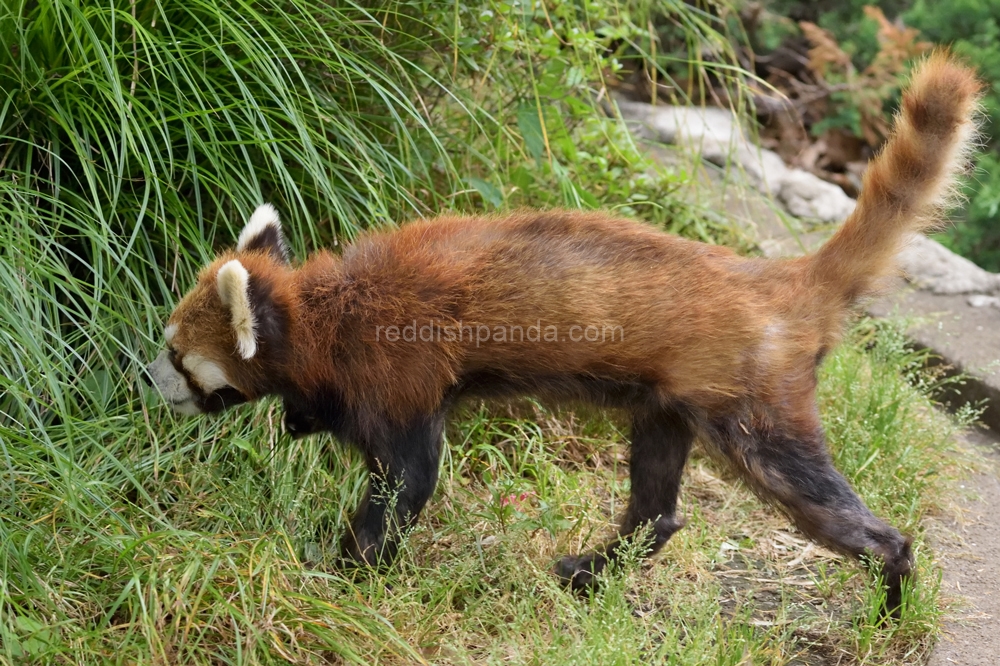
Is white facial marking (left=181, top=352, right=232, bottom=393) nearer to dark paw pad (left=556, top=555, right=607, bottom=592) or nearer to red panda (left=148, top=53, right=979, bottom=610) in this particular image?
red panda (left=148, top=53, right=979, bottom=610)

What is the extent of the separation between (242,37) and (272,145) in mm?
432

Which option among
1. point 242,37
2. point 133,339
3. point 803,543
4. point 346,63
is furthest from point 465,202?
point 803,543

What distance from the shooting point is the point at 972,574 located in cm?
390

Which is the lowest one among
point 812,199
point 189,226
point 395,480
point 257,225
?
point 812,199

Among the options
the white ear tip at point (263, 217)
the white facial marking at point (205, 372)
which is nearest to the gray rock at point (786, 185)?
the white ear tip at point (263, 217)

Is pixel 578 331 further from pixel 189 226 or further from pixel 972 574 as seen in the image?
pixel 972 574

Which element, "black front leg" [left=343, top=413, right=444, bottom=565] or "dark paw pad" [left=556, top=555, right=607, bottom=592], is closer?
"black front leg" [left=343, top=413, right=444, bottom=565]

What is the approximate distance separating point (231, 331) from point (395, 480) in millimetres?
756

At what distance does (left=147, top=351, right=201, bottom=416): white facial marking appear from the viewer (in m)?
3.55

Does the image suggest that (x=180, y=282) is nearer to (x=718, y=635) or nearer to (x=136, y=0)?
(x=136, y=0)

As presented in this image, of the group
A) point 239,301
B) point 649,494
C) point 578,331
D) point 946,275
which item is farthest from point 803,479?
point 946,275

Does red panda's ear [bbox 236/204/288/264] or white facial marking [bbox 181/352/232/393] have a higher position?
red panda's ear [bbox 236/204/288/264]

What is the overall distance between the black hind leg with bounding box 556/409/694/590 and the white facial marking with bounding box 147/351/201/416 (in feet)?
4.91

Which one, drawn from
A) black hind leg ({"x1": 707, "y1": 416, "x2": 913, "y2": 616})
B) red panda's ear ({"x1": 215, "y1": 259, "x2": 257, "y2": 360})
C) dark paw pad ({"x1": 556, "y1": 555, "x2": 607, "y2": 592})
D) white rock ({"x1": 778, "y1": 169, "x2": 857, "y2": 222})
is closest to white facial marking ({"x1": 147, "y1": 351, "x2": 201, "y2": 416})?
red panda's ear ({"x1": 215, "y1": 259, "x2": 257, "y2": 360})
